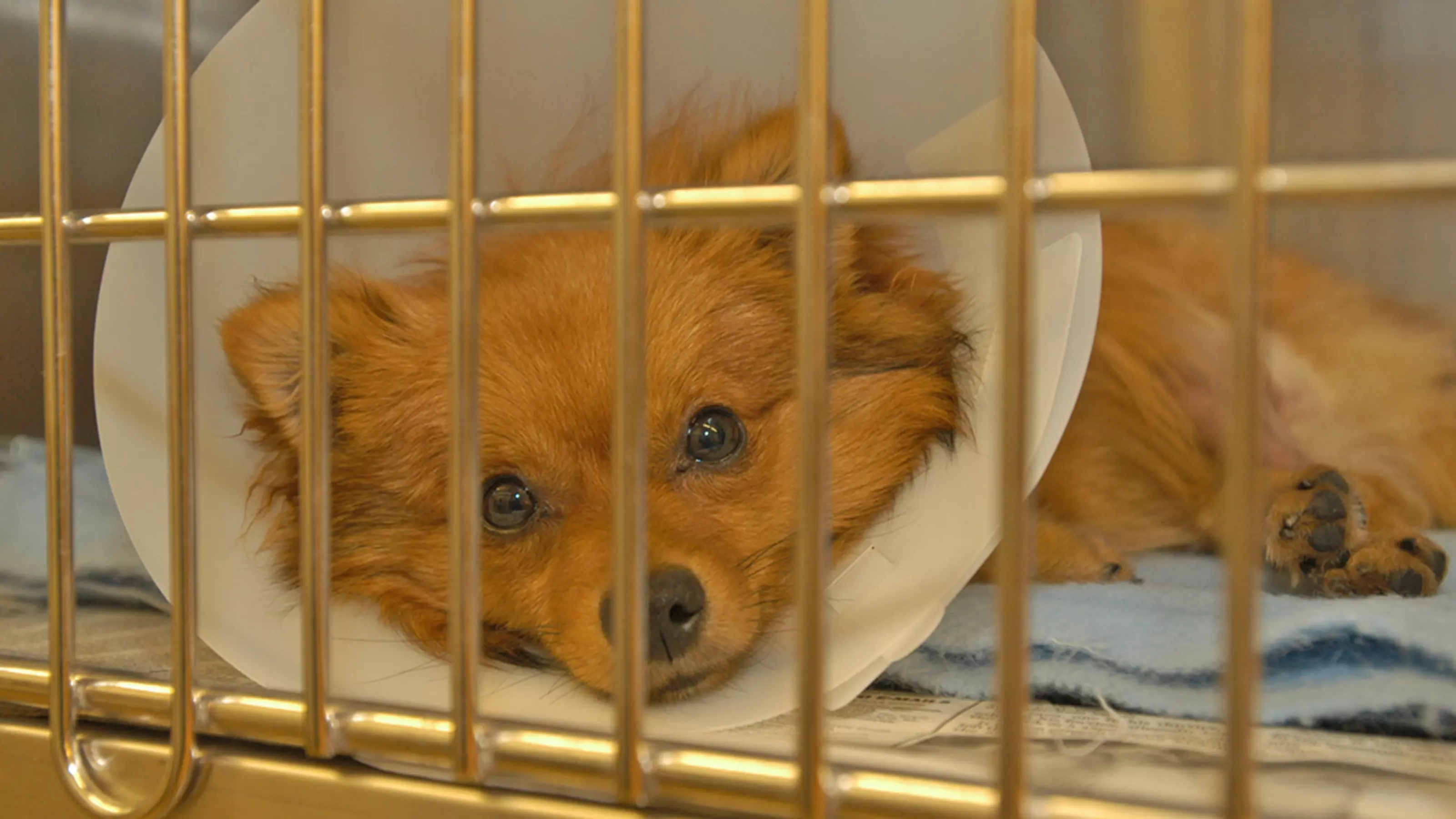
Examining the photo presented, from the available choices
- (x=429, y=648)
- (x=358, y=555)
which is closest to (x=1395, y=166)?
(x=429, y=648)

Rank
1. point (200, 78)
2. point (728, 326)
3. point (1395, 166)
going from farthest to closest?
point (728, 326)
point (200, 78)
point (1395, 166)

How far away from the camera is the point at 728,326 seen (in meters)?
0.93

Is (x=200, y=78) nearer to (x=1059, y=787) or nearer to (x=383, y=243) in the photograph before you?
(x=383, y=243)

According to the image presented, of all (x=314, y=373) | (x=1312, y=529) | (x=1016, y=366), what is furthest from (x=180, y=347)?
(x=1312, y=529)

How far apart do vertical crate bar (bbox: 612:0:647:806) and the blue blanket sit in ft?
1.06

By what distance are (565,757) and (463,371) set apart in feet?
0.71

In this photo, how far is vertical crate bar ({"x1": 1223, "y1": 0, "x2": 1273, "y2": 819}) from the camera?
0.43 m

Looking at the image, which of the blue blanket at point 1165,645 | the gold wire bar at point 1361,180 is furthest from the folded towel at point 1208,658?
A: the gold wire bar at point 1361,180

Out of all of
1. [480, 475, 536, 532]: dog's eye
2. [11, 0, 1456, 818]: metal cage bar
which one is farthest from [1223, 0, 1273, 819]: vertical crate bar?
[480, 475, 536, 532]: dog's eye

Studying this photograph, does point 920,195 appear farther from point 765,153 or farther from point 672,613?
point 672,613

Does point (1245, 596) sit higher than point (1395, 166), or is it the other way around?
point (1395, 166)

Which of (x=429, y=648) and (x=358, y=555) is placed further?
(x=358, y=555)

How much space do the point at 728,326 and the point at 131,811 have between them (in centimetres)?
56

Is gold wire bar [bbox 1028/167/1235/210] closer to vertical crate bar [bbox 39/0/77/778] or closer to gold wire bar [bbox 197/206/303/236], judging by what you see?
gold wire bar [bbox 197/206/303/236]
